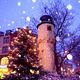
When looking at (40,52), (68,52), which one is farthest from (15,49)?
(68,52)

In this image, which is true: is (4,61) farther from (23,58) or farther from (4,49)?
(23,58)

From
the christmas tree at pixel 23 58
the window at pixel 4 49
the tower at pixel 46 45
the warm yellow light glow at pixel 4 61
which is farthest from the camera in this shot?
the window at pixel 4 49

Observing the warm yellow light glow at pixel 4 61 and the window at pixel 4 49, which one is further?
the window at pixel 4 49

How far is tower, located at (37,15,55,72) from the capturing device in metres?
27.3

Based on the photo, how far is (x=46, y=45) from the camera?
27688 millimetres

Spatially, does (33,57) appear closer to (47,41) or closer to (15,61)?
(15,61)

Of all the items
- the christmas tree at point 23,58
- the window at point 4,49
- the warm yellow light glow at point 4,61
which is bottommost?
the christmas tree at point 23,58

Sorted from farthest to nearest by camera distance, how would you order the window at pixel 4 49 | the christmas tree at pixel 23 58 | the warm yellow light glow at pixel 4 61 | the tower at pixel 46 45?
the window at pixel 4 49 → the warm yellow light glow at pixel 4 61 → the tower at pixel 46 45 → the christmas tree at pixel 23 58

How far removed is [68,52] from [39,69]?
7.52 meters

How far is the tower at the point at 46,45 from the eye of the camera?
89.5 ft

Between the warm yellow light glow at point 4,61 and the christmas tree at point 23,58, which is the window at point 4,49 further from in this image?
the christmas tree at point 23,58

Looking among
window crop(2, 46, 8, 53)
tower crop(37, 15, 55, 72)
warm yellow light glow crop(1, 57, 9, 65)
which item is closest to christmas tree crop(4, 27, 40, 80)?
tower crop(37, 15, 55, 72)

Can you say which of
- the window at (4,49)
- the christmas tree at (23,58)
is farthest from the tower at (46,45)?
the window at (4,49)

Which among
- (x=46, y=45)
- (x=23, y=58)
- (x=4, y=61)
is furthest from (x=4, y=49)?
(x=23, y=58)
